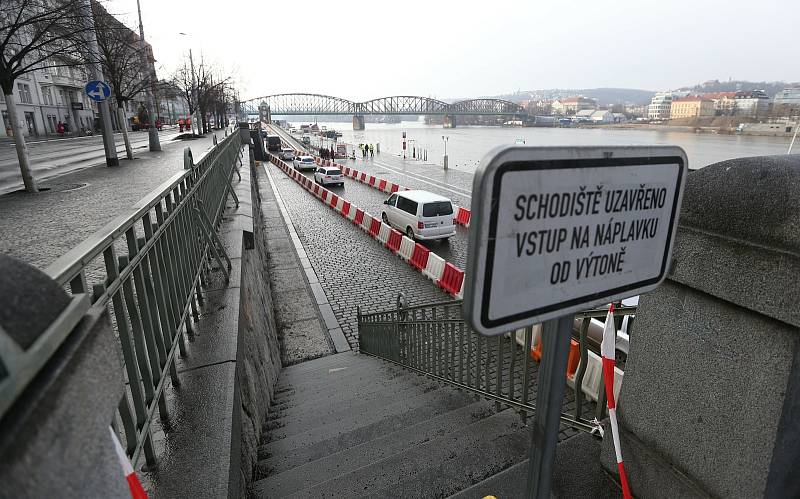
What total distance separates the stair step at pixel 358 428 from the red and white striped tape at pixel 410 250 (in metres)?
2.19

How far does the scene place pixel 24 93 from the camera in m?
44.0

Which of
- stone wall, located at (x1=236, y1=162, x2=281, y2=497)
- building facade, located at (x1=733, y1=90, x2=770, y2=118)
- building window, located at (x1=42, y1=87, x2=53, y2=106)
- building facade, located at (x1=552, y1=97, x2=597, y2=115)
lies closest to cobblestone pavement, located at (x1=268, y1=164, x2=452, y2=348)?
stone wall, located at (x1=236, y1=162, x2=281, y2=497)

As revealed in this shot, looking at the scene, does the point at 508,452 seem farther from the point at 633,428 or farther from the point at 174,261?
the point at 174,261

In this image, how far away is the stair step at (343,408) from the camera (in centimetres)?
467

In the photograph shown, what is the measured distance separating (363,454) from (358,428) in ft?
2.22

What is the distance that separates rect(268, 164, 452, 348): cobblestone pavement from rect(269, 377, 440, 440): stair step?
3.36 metres

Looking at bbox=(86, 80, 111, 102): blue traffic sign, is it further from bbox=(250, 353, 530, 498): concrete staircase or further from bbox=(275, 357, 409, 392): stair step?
bbox=(250, 353, 530, 498): concrete staircase

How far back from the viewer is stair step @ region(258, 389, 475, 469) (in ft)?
12.9

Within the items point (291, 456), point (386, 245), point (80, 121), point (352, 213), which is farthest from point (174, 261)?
point (80, 121)

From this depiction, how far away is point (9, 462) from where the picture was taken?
0.67m

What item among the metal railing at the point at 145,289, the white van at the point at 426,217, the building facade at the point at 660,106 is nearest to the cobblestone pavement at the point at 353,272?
the white van at the point at 426,217

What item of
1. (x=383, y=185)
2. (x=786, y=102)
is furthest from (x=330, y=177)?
(x=786, y=102)

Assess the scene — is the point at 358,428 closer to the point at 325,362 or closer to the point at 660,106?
the point at 325,362

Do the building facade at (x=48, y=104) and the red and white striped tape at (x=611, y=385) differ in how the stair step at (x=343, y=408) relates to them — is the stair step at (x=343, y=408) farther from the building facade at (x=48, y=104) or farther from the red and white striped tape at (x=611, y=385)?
the building facade at (x=48, y=104)
